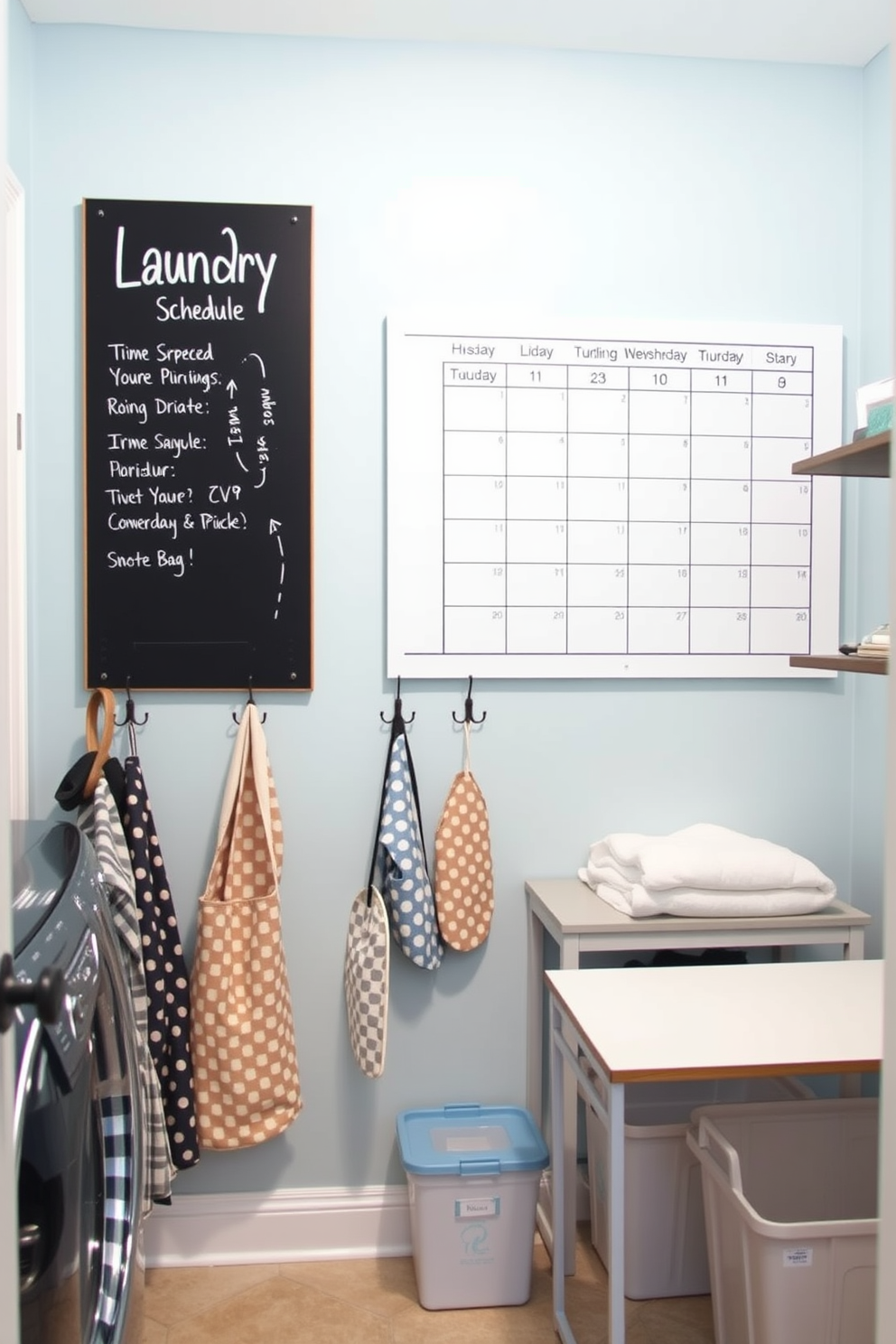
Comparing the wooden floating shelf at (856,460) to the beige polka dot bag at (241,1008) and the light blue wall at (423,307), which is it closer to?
the light blue wall at (423,307)

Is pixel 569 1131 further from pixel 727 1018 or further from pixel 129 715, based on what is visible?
pixel 129 715

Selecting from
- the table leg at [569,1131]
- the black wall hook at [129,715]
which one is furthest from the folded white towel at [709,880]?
the black wall hook at [129,715]

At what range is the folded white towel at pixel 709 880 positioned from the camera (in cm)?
209

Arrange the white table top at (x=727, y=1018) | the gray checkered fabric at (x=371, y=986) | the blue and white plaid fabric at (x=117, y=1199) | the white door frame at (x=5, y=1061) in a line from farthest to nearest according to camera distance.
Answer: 1. the gray checkered fabric at (x=371, y=986)
2. the white table top at (x=727, y=1018)
3. the blue and white plaid fabric at (x=117, y=1199)
4. the white door frame at (x=5, y=1061)

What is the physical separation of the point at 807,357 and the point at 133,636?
162 cm

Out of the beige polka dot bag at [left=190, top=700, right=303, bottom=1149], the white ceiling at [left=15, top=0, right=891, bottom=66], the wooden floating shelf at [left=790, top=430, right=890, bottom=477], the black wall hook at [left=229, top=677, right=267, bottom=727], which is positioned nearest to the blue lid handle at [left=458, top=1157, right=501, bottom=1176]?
the beige polka dot bag at [left=190, top=700, right=303, bottom=1149]

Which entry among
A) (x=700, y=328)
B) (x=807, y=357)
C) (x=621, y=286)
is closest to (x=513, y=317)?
(x=621, y=286)

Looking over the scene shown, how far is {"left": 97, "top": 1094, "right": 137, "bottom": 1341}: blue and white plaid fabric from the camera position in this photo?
1226 mm

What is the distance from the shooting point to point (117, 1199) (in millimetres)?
1266

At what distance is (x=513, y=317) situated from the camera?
2.32 meters

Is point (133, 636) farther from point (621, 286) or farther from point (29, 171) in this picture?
point (621, 286)

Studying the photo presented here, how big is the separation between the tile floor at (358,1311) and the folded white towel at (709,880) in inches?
30.6

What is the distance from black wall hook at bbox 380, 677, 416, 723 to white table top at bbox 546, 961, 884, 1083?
0.67 metres

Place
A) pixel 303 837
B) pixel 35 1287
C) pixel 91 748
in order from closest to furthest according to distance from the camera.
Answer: pixel 35 1287, pixel 91 748, pixel 303 837
